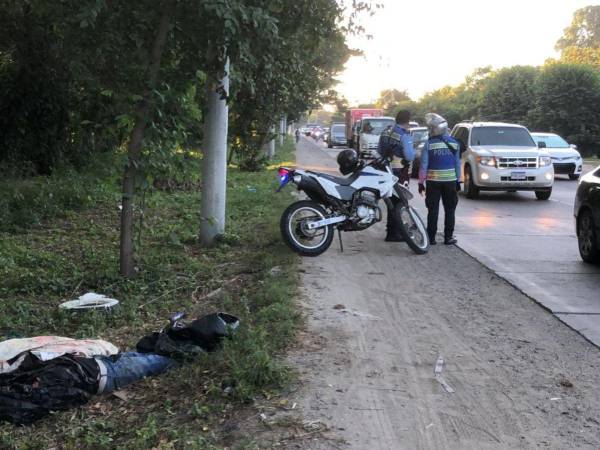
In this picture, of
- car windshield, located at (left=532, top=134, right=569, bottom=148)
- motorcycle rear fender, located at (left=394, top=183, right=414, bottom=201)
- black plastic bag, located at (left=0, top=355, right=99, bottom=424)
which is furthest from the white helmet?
car windshield, located at (left=532, top=134, right=569, bottom=148)

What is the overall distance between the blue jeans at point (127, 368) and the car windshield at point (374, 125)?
25322mm

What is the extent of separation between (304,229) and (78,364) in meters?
4.12

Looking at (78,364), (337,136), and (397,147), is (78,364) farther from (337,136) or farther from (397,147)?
(337,136)

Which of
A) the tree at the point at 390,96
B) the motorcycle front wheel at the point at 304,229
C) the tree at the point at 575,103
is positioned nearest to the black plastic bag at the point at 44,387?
the motorcycle front wheel at the point at 304,229

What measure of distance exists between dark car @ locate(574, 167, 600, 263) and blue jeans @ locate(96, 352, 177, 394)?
5673 millimetres

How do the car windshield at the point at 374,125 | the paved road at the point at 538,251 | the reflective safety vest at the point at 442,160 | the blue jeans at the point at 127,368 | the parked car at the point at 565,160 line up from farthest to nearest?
the car windshield at the point at 374,125, the parked car at the point at 565,160, the reflective safety vest at the point at 442,160, the paved road at the point at 538,251, the blue jeans at the point at 127,368

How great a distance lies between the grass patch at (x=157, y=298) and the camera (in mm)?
3867

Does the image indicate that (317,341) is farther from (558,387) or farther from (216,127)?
(216,127)

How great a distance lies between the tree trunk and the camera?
258 inches

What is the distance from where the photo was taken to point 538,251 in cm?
908

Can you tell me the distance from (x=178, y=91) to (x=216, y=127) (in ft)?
5.57

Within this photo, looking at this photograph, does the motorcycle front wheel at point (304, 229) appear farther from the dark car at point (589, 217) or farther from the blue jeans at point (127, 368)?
the blue jeans at point (127, 368)

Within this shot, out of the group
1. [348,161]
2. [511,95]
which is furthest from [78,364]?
[511,95]

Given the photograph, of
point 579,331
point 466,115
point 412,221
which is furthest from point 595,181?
point 466,115
